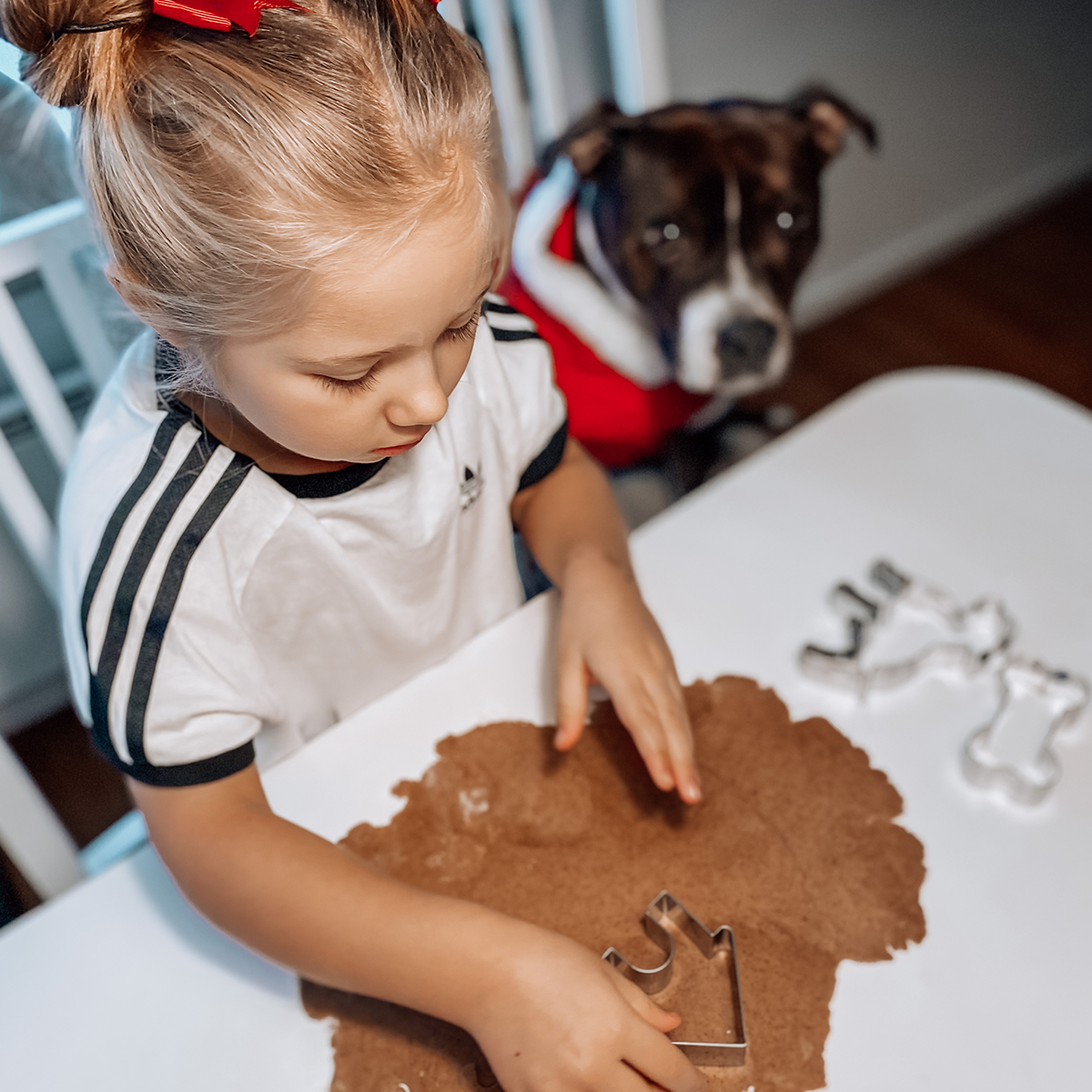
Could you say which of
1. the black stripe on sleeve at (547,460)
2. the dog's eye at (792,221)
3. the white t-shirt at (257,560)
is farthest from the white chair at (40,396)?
the dog's eye at (792,221)

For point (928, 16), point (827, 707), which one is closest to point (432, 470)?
point (827, 707)

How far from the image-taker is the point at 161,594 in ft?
1.82

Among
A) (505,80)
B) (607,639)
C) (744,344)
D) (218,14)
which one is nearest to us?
(218,14)

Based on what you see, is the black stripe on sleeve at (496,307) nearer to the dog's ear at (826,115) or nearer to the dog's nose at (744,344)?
the dog's nose at (744,344)

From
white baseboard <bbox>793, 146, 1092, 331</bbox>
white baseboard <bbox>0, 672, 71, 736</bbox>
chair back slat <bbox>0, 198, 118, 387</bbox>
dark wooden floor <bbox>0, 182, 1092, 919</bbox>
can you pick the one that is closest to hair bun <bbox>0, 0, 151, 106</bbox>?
chair back slat <bbox>0, 198, 118, 387</bbox>

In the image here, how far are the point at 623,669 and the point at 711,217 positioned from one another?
1.86 ft

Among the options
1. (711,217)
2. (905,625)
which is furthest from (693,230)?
(905,625)

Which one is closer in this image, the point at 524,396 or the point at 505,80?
the point at 524,396

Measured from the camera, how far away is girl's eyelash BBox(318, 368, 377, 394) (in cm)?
48

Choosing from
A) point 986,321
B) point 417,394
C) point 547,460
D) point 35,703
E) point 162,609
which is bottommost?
point 986,321

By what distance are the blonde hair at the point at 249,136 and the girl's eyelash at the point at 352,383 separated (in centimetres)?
4

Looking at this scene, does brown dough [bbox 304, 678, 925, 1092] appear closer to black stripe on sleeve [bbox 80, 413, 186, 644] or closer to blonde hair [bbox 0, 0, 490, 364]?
black stripe on sleeve [bbox 80, 413, 186, 644]

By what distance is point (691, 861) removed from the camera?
58 cm

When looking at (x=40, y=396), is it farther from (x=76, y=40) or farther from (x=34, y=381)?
(x=76, y=40)
